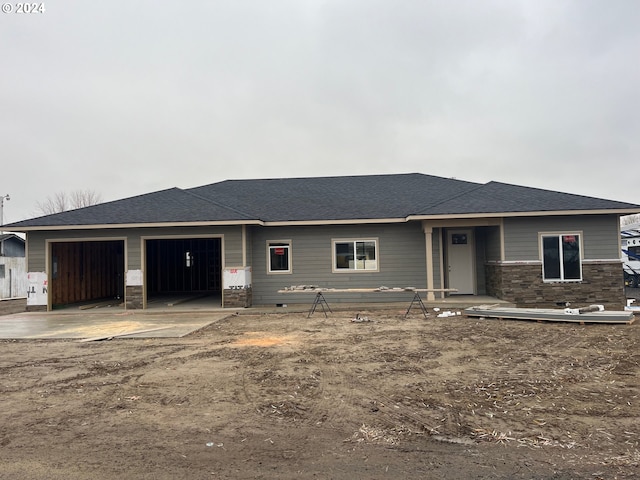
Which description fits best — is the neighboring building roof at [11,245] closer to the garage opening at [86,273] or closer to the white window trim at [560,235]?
Result: the garage opening at [86,273]


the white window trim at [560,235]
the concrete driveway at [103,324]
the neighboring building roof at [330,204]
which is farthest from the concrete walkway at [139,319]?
the neighboring building roof at [330,204]

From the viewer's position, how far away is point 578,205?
1263 cm

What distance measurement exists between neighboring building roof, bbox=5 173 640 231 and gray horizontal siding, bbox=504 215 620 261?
1.63 feet

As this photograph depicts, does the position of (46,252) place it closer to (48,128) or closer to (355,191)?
(355,191)

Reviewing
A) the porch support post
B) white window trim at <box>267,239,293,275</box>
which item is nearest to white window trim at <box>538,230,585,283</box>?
the porch support post

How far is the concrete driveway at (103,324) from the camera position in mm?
9398

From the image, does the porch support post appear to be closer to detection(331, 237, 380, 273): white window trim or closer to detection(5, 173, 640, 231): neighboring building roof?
detection(5, 173, 640, 231): neighboring building roof

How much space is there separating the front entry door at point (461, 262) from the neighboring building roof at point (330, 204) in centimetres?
154

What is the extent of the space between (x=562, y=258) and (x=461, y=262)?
10.5 ft

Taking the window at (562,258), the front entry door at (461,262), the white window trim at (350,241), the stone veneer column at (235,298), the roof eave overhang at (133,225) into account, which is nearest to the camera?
the window at (562,258)

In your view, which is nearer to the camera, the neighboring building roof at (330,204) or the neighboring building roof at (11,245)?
the neighboring building roof at (330,204)

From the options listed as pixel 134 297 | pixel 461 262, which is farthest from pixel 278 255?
pixel 461 262

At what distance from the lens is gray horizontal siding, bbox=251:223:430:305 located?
14164 mm

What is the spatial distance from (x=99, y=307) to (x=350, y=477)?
574 inches
